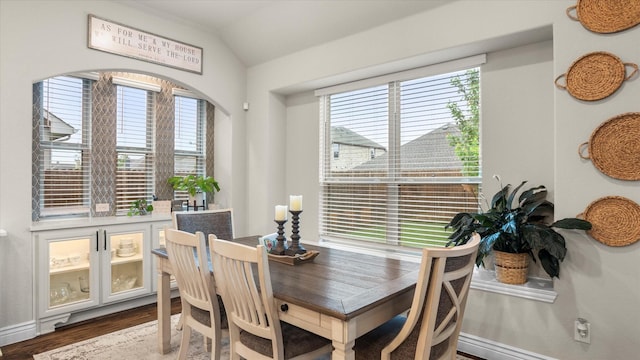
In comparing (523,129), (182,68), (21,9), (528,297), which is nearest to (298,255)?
(528,297)

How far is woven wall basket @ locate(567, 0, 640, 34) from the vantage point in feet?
6.59

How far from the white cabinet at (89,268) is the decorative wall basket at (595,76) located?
149 inches

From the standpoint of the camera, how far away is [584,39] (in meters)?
2.16

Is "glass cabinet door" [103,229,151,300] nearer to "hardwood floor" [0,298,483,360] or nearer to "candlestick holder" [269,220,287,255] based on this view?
"hardwood floor" [0,298,483,360]

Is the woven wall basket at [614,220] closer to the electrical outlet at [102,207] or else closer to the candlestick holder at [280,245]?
the candlestick holder at [280,245]

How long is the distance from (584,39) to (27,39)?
4022mm

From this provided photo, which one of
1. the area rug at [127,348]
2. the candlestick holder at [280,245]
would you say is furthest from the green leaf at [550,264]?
the area rug at [127,348]

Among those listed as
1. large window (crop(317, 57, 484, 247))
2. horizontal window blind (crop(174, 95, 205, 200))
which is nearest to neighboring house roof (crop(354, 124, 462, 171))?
large window (crop(317, 57, 484, 247))

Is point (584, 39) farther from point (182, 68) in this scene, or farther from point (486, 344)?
point (182, 68)

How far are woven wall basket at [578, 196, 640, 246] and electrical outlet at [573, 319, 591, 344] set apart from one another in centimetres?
52

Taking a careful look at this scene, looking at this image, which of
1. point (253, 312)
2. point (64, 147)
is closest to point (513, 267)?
point (253, 312)

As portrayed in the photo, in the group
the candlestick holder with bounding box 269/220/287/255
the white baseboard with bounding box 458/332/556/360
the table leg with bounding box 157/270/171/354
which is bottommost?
the white baseboard with bounding box 458/332/556/360

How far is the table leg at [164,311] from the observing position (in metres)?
2.56

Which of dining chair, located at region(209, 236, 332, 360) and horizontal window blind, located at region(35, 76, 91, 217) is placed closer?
dining chair, located at region(209, 236, 332, 360)
